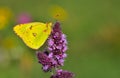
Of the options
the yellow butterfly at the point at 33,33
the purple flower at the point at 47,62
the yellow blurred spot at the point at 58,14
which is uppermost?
the yellow blurred spot at the point at 58,14

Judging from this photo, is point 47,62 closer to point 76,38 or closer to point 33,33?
point 33,33

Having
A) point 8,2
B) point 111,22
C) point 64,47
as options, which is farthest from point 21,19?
point 64,47

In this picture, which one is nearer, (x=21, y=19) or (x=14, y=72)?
(x=14, y=72)

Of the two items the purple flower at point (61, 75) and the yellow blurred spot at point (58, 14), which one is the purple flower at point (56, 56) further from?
the yellow blurred spot at point (58, 14)

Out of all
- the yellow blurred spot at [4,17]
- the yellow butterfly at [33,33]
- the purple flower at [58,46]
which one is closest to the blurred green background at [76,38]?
the yellow blurred spot at [4,17]

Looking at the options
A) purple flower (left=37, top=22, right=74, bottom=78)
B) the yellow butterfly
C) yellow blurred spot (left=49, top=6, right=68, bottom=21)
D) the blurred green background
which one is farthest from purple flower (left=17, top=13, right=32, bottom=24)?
purple flower (left=37, top=22, right=74, bottom=78)

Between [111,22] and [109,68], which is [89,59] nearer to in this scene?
[109,68]

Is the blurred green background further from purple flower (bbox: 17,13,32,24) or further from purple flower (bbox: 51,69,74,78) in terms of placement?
purple flower (bbox: 51,69,74,78)
